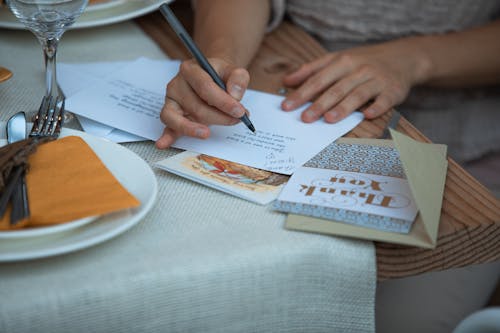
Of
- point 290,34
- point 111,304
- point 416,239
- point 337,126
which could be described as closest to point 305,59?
point 290,34

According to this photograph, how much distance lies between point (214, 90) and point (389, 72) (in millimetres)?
346

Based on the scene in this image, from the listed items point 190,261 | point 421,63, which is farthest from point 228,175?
point 421,63

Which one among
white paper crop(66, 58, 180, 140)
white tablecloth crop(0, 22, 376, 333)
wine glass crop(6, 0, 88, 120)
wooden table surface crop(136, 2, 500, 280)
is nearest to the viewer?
white tablecloth crop(0, 22, 376, 333)

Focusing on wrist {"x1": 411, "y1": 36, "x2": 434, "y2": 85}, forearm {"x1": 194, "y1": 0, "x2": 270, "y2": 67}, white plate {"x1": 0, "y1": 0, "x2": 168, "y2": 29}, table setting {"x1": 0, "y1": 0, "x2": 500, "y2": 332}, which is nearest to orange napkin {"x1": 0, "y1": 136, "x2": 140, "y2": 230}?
table setting {"x1": 0, "y1": 0, "x2": 500, "y2": 332}

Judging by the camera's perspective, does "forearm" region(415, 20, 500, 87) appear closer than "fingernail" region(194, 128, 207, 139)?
No

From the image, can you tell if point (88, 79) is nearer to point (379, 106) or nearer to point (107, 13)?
point (107, 13)

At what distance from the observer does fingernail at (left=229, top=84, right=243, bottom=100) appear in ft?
2.56

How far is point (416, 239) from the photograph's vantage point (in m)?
0.60

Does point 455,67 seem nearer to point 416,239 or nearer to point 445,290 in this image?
point 445,290

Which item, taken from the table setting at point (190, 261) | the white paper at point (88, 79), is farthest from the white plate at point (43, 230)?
the white paper at point (88, 79)

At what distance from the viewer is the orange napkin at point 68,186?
554 millimetres

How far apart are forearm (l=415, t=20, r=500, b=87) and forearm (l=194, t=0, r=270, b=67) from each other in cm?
28

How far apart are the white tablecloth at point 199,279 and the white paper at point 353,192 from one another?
41mm

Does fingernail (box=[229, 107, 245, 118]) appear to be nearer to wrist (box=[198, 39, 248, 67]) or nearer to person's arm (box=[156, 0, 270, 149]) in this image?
person's arm (box=[156, 0, 270, 149])
